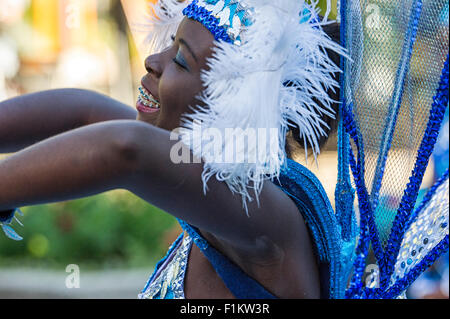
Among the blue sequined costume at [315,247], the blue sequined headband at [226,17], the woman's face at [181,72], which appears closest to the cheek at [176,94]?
the woman's face at [181,72]

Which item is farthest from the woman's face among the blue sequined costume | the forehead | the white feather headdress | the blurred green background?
the blurred green background

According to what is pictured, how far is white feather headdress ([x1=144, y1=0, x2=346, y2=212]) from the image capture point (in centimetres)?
103

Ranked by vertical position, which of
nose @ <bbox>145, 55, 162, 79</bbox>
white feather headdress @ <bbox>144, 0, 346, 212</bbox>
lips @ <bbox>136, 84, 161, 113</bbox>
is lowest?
white feather headdress @ <bbox>144, 0, 346, 212</bbox>

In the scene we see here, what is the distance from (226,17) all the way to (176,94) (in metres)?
0.20

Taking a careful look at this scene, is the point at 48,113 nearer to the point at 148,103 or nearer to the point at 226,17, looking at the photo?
the point at 148,103

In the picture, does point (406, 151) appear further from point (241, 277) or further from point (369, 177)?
point (241, 277)

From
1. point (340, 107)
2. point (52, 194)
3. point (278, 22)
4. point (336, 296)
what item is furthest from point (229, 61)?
point (336, 296)

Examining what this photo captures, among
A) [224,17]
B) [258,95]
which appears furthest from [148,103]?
[258,95]

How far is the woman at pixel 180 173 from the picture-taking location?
0.92 m

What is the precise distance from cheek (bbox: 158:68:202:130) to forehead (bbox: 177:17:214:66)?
0.06 meters

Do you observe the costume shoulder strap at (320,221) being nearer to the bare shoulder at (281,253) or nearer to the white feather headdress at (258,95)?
the bare shoulder at (281,253)

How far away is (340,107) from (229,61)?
296 mm

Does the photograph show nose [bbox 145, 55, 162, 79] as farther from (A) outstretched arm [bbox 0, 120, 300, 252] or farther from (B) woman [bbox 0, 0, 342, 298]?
(A) outstretched arm [bbox 0, 120, 300, 252]

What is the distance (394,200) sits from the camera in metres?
1.24
